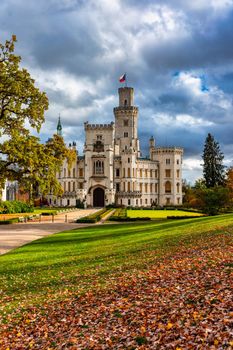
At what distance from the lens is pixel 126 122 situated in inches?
3856

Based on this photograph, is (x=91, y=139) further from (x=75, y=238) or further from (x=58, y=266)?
(x=58, y=266)

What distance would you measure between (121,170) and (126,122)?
13.5 m

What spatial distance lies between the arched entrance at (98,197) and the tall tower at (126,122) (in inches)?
505

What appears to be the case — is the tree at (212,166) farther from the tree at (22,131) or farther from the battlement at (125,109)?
the tree at (22,131)

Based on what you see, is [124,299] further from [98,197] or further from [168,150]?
[168,150]

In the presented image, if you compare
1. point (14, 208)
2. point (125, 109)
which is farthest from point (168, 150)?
point (14, 208)

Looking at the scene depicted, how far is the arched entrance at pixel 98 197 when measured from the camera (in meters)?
90.6

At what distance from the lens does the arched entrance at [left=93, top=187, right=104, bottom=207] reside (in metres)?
90.6

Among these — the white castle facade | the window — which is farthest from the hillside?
the window

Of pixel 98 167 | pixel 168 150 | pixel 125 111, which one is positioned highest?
pixel 125 111

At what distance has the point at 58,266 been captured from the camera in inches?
604

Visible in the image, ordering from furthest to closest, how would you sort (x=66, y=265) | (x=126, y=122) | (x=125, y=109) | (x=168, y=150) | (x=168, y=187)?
(x=168, y=150), (x=168, y=187), (x=126, y=122), (x=125, y=109), (x=66, y=265)

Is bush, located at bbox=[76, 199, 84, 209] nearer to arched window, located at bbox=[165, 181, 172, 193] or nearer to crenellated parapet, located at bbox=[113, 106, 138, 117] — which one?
arched window, located at bbox=[165, 181, 172, 193]

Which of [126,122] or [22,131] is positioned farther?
[126,122]
